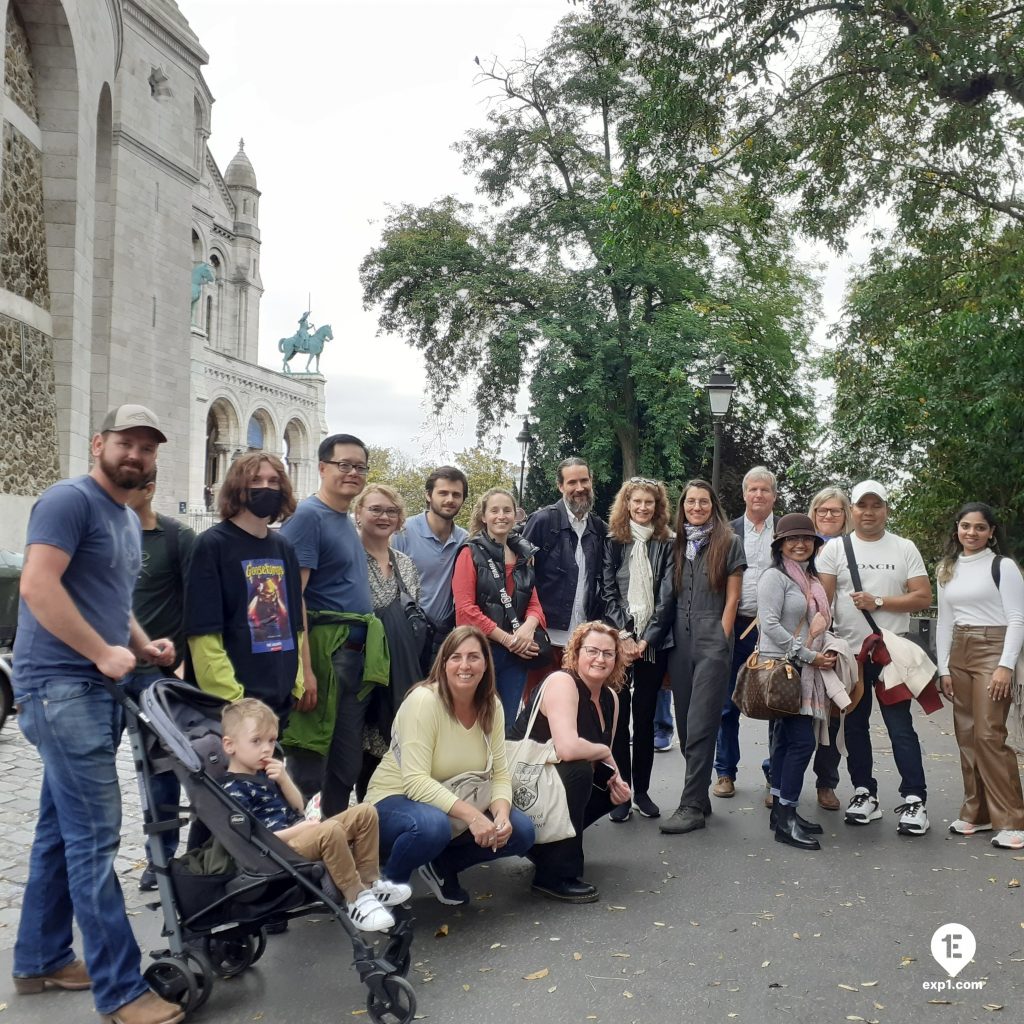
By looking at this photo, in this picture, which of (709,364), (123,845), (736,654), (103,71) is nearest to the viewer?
(123,845)

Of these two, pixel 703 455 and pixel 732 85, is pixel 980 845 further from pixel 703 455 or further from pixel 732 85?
pixel 703 455

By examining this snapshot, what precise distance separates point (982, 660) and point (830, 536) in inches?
53.2

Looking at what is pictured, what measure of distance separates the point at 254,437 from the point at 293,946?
6182 centimetres

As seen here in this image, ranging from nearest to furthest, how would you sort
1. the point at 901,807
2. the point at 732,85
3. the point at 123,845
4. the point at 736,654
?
the point at 123,845 → the point at 901,807 → the point at 736,654 → the point at 732,85

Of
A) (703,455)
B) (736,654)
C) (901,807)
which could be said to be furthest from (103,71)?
(901,807)

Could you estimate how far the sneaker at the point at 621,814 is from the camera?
6.65 metres

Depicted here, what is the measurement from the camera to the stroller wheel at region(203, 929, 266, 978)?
4.15 meters

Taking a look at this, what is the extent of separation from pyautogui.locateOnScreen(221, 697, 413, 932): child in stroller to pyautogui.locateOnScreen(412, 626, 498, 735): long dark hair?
2.63 ft

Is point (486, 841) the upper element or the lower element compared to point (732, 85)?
lower

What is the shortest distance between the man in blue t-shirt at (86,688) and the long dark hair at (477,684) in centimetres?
149

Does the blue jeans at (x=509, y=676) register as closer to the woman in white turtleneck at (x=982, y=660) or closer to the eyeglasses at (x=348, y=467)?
the eyeglasses at (x=348, y=467)

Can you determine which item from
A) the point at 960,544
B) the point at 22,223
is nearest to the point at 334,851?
the point at 960,544

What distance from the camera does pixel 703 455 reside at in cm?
2902

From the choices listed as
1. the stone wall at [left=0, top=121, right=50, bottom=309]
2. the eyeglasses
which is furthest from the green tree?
the eyeglasses
